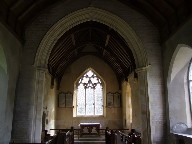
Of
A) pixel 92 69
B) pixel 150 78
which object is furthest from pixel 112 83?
pixel 150 78

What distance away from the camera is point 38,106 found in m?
6.74

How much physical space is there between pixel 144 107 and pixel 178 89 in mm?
1041

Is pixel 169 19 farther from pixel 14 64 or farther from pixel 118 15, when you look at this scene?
pixel 14 64

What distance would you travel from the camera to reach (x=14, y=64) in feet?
21.2

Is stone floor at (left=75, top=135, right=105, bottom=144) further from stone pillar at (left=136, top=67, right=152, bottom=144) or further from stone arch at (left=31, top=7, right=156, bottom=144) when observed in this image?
stone arch at (left=31, top=7, right=156, bottom=144)

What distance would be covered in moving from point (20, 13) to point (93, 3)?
213 cm

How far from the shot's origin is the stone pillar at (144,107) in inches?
262

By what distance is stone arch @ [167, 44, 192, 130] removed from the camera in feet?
21.4

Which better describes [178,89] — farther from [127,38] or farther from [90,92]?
[90,92]

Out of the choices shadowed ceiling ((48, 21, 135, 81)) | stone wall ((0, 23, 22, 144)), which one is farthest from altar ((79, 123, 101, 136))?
stone wall ((0, 23, 22, 144))

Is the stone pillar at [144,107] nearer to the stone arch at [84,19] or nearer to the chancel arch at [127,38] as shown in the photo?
the chancel arch at [127,38]

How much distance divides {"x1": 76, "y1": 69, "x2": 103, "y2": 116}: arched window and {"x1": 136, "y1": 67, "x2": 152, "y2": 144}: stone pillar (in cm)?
718

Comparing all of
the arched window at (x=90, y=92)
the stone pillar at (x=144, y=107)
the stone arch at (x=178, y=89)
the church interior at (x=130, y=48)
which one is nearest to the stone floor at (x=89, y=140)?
the arched window at (x=90, y=92)

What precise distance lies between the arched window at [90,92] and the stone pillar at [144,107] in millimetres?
7184
